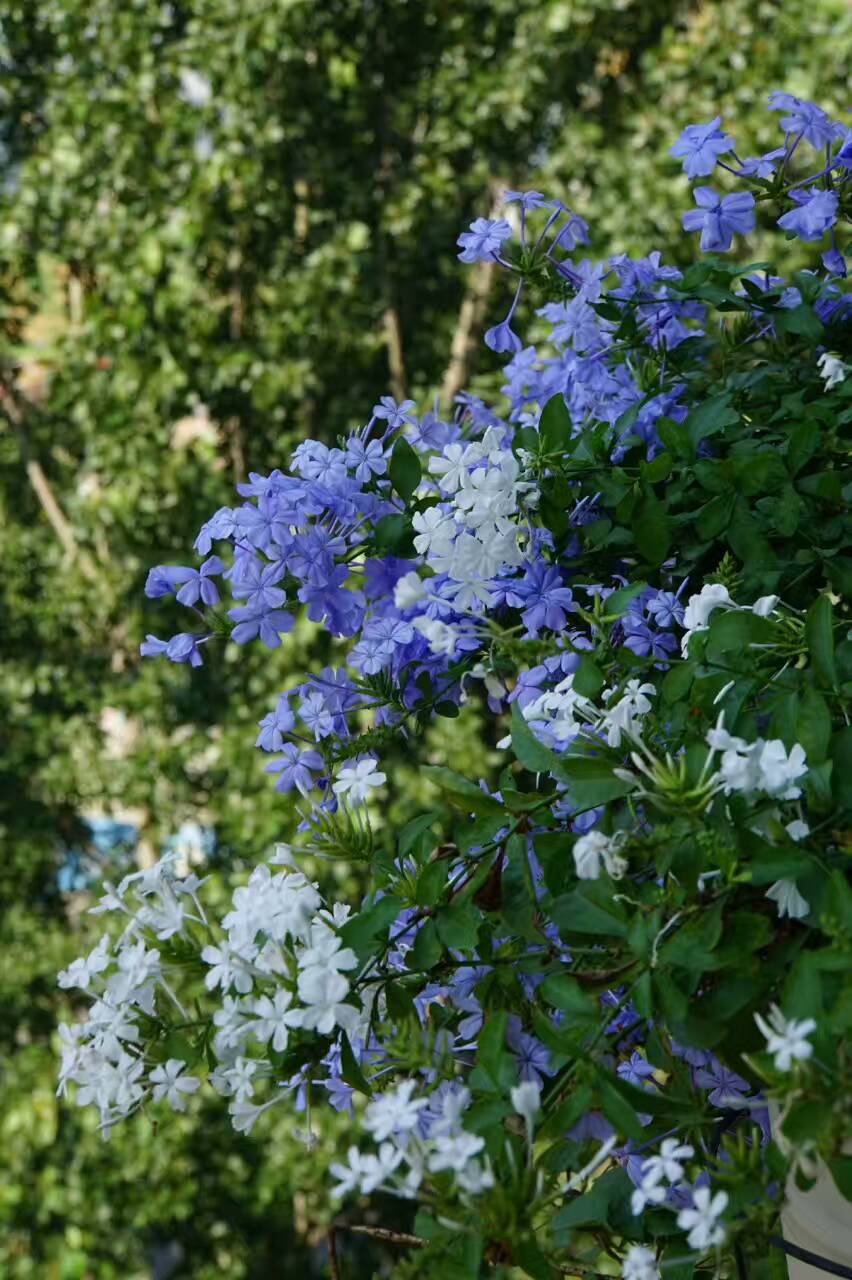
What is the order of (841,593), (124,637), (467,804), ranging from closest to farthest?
(467,804), (841,593), (124,637)

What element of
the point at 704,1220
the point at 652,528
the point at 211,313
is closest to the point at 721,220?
the point at 652,528

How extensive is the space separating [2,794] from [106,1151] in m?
0.88

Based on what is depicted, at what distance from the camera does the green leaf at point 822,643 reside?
625 mm

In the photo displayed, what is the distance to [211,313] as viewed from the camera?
2.91 metres

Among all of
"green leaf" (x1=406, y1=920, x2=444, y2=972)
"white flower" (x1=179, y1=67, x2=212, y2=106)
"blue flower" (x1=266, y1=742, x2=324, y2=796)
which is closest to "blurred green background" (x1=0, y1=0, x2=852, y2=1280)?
"white flower" (x1=179, y1=67, x2=212, y2=106)

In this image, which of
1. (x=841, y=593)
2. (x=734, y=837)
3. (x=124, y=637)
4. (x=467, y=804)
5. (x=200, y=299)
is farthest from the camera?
(x=124, y=637)

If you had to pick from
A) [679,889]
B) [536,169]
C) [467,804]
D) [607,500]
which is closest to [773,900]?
[679,889]

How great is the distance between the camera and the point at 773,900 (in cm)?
61

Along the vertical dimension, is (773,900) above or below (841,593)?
below

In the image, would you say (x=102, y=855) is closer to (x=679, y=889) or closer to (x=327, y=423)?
(x=327, y=423)

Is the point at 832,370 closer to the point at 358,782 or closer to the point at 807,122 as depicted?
the point at 807,122

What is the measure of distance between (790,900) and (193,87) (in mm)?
2803

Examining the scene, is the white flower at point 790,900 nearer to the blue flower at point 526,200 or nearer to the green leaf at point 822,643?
the green leaf at point 822,643

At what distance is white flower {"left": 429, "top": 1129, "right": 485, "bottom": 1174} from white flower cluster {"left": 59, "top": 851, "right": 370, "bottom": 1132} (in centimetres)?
9
